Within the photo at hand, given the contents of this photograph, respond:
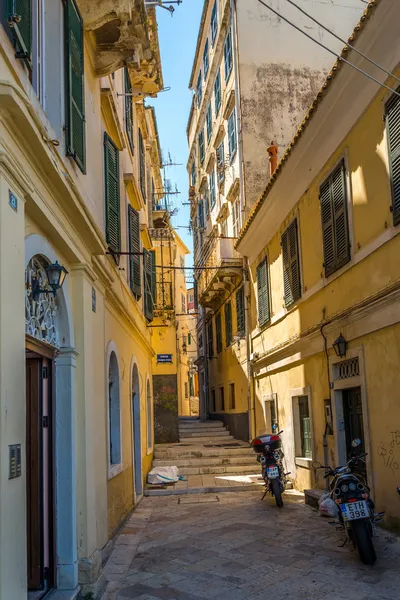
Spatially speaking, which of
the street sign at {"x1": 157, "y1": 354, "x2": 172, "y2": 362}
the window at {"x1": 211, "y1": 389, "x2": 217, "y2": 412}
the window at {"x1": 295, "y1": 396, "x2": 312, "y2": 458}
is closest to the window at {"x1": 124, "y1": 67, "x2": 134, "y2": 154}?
the window at {"x1": 295, "y1": 396, "x2": 312, "y2": 458}

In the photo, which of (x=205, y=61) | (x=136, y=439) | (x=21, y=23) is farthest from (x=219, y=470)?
(x=205, y=61)

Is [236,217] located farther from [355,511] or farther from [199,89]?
[355,511]

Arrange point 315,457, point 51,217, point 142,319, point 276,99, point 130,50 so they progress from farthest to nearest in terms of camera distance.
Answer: point 276,99
point 142,319
point 315,457
point 130,50
point 51,217

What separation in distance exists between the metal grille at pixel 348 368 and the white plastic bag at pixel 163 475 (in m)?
5.58

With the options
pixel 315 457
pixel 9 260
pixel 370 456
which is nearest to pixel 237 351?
pixel 315 457

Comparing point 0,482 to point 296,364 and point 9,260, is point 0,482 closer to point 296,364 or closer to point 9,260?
point 9,260

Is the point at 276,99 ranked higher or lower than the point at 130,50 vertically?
higher

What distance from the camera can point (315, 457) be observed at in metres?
11.5

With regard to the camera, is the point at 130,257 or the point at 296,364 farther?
the point at 296,364

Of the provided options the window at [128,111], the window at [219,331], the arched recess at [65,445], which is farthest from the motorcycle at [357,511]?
the window at [219,331]

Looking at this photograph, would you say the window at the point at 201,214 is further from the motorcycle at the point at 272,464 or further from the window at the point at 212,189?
the motorcycle at the point at 272,464

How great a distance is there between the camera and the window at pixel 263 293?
50.8ft

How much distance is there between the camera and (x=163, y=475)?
1429cm

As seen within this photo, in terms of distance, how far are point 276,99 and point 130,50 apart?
12.3m
